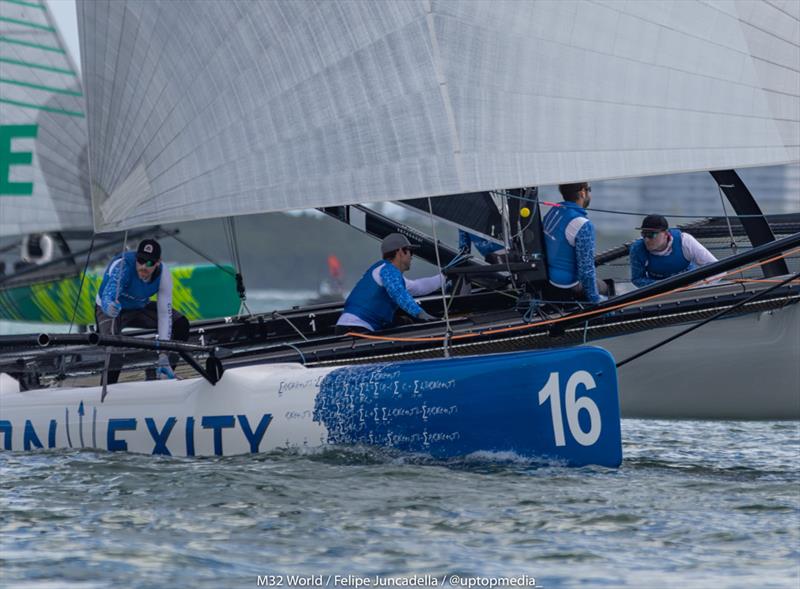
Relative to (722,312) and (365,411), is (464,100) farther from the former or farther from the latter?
(722,312)

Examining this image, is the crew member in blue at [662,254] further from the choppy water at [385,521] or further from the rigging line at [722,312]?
the choppy water at [385,521]

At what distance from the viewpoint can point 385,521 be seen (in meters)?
5.28

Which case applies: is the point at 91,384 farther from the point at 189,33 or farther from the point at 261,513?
the point at 261,513

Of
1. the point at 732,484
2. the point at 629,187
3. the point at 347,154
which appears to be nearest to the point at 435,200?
the point at 347,154

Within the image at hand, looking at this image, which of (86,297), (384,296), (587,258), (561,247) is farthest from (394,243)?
(86,297)

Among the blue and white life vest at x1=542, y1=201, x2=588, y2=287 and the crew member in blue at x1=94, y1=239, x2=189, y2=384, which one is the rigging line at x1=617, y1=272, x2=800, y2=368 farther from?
the crew member in blue at x1=94, y1=239, x2=189, y2=384

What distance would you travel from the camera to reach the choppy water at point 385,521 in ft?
15.1

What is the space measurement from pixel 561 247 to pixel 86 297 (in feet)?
43.7

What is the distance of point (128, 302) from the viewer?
816 cm

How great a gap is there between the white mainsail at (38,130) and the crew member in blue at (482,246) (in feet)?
16.1

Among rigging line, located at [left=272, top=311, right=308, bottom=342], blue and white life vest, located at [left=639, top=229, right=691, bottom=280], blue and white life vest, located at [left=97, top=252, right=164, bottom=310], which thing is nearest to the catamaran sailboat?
rigging line, located at [left=272, top=311, right=308, bottom=342]

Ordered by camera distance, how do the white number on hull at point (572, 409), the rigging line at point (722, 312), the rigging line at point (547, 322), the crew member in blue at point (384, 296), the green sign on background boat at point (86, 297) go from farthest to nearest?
1. the green sign on background boat at point (86, 297)
2. the crew member in blue at point (384, 296)
3. the rigging line at point (547, 322)
4. the rigging line at point (722, 312)
5. the white number on hull at point (572, 409)

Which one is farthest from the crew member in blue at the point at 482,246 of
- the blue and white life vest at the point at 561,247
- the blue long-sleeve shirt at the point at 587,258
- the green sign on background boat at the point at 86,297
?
the green sign on background boat at the point at 86,297

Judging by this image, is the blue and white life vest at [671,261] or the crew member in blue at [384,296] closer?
the crew member in blue at [384,296]
